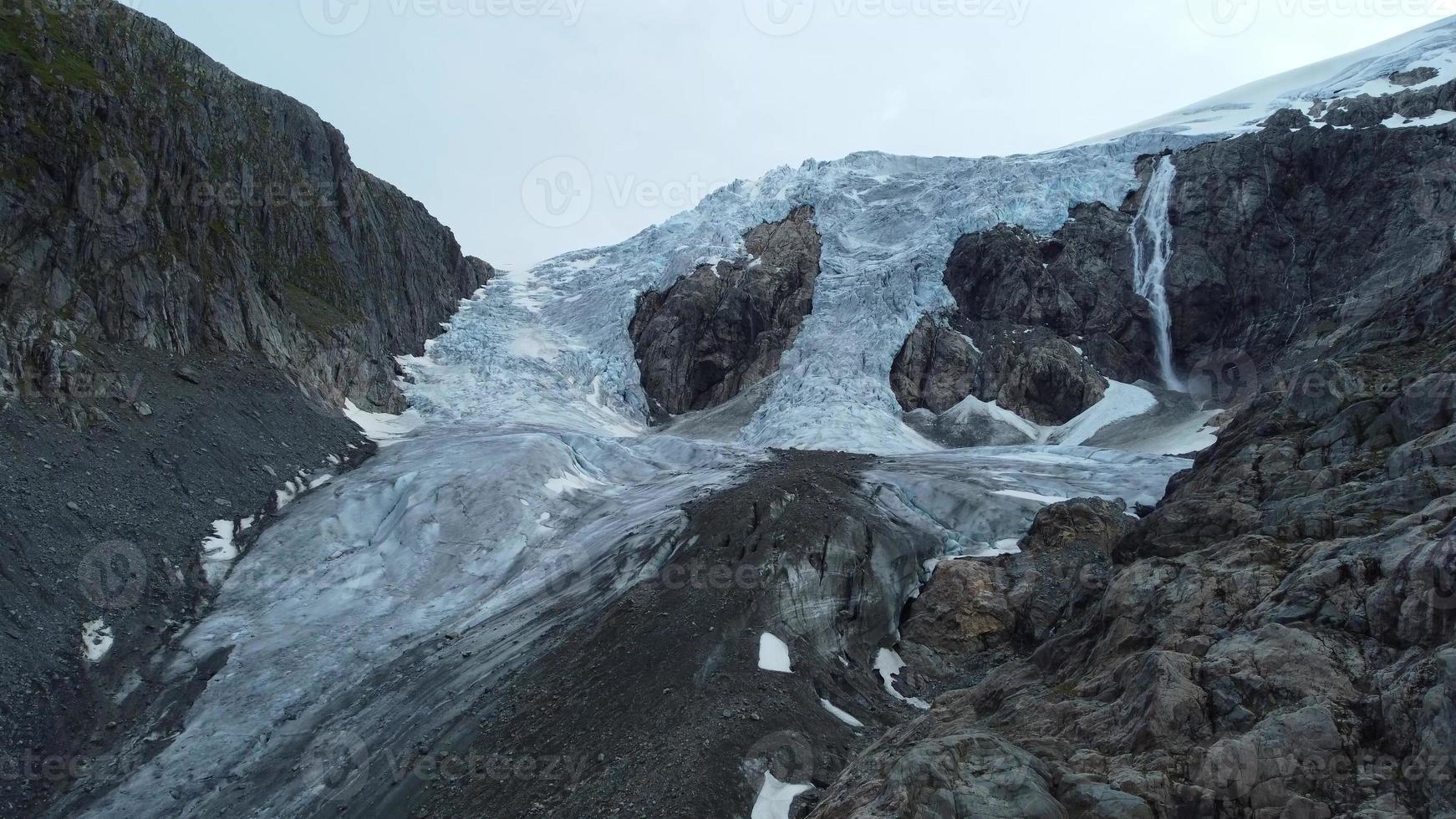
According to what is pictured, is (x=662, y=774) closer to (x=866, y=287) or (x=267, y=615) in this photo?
(x=267, y=615)

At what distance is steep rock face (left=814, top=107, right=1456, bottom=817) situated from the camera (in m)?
7.54

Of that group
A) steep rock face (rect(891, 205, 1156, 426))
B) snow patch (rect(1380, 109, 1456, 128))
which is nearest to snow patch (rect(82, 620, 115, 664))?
steep rock face (rect(891, 205, 1156, 426))

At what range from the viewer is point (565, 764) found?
45.2 ft

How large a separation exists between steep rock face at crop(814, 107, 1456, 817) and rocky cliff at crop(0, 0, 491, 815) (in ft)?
52.8

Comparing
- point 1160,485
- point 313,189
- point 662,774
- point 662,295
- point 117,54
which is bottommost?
point 1160,485

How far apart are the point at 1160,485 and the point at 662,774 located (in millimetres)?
19369

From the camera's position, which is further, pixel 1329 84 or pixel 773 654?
pixel 1329 84

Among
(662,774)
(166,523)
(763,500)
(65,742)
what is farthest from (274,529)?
(662,774)

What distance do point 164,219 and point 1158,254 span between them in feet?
170

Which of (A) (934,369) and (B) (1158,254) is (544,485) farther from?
(B) (1158,254)

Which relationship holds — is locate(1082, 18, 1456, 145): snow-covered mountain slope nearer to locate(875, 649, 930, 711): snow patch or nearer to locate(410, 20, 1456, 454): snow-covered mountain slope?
locate(410, 20, 1456, 454): snow-covered mountain slope

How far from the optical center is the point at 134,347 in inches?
1024

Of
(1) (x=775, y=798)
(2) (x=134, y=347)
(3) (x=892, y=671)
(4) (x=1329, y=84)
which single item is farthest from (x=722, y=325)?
(4) (x=1329, y=84)

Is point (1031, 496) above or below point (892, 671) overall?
above
